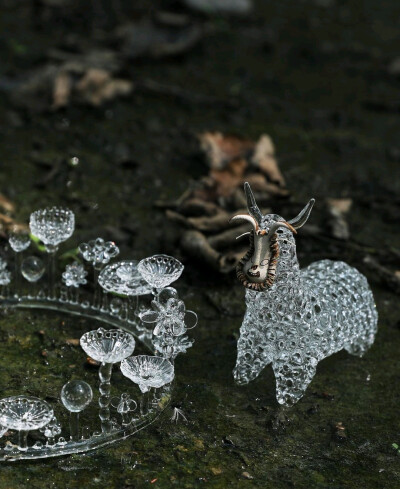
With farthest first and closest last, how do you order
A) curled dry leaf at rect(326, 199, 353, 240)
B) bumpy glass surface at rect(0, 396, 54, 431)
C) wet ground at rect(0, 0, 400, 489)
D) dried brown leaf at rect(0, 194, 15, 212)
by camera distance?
dried brown leaf at rect(0, 194, 15, 212)
curled dry leaf at rect(326, 199, 353, 240)
wet ground at rect(0, 0, 400, 489)
bumpy glass surface at rect(0, 396, 54, 431)

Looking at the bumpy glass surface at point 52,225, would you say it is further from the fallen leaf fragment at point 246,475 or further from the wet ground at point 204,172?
the fallen leaf fragment at point 246,475

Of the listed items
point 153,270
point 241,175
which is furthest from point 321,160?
point 153,270

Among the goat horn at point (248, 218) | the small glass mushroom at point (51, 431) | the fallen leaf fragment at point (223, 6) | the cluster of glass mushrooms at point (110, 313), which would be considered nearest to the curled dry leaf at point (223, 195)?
the cluster of glass mushrooms at point (110, 313)

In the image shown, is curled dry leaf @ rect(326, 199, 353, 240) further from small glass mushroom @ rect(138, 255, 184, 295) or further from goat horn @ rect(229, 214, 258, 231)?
goat horn @ rect(229, 214, 258, 231)

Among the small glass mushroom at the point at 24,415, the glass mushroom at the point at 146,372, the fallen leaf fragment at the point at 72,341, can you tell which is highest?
the small glass mushroom at the point at 24,415

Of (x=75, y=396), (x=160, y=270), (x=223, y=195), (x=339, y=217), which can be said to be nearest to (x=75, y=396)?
(x=75, y=396)

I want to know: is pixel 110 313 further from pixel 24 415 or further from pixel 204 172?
pixel 204 172

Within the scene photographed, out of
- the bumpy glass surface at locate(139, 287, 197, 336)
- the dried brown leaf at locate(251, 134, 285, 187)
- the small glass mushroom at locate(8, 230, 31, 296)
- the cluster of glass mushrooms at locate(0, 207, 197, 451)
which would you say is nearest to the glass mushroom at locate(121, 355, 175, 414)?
the cluster of glass mushrooms at locate(0, 207, 197, 451)
